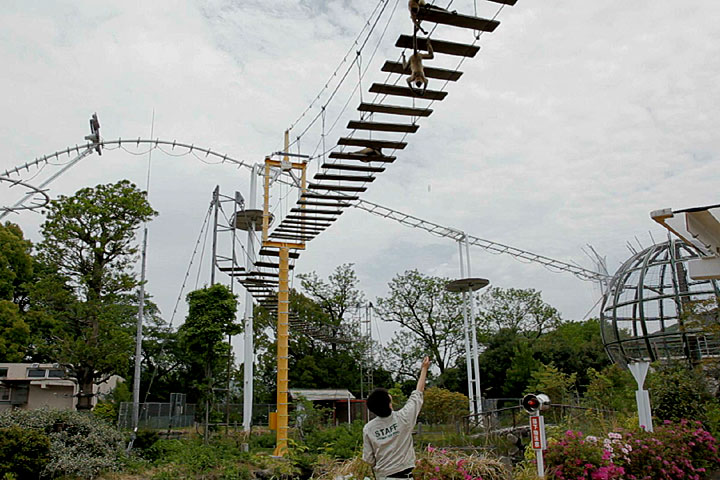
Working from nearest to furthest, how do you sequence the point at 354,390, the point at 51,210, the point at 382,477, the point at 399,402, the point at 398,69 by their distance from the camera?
the point at 382,477 < the point at 398,69 < the point at 51,210 < the point at 399,402 < the point at 354,390

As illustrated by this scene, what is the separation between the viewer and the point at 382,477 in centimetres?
556

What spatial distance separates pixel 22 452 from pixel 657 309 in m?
14.8

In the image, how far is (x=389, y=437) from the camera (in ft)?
18.2

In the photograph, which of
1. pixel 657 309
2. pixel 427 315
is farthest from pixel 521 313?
pixel 657 309

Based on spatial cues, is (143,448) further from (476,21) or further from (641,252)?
(641,252)

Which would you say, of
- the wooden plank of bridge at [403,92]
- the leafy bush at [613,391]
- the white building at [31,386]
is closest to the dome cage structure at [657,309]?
the leafy bush at [613,391]

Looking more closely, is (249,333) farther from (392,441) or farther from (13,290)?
(392,441)

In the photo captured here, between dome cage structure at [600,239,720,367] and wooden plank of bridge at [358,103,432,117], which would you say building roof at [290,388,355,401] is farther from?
wooden plank of bridge at [358,103,432,117]

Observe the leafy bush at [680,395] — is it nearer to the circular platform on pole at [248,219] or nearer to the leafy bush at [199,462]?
the leafy bush at [199,462]

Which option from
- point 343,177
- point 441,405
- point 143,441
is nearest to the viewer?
point 343,177

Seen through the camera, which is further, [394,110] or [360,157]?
[360,157]

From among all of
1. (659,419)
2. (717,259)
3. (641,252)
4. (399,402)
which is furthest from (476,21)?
(399,402)

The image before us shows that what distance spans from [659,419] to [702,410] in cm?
92

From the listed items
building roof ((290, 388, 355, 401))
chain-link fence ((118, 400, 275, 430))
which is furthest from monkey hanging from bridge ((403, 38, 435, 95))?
building roof ((290, 388, 355, 401))
